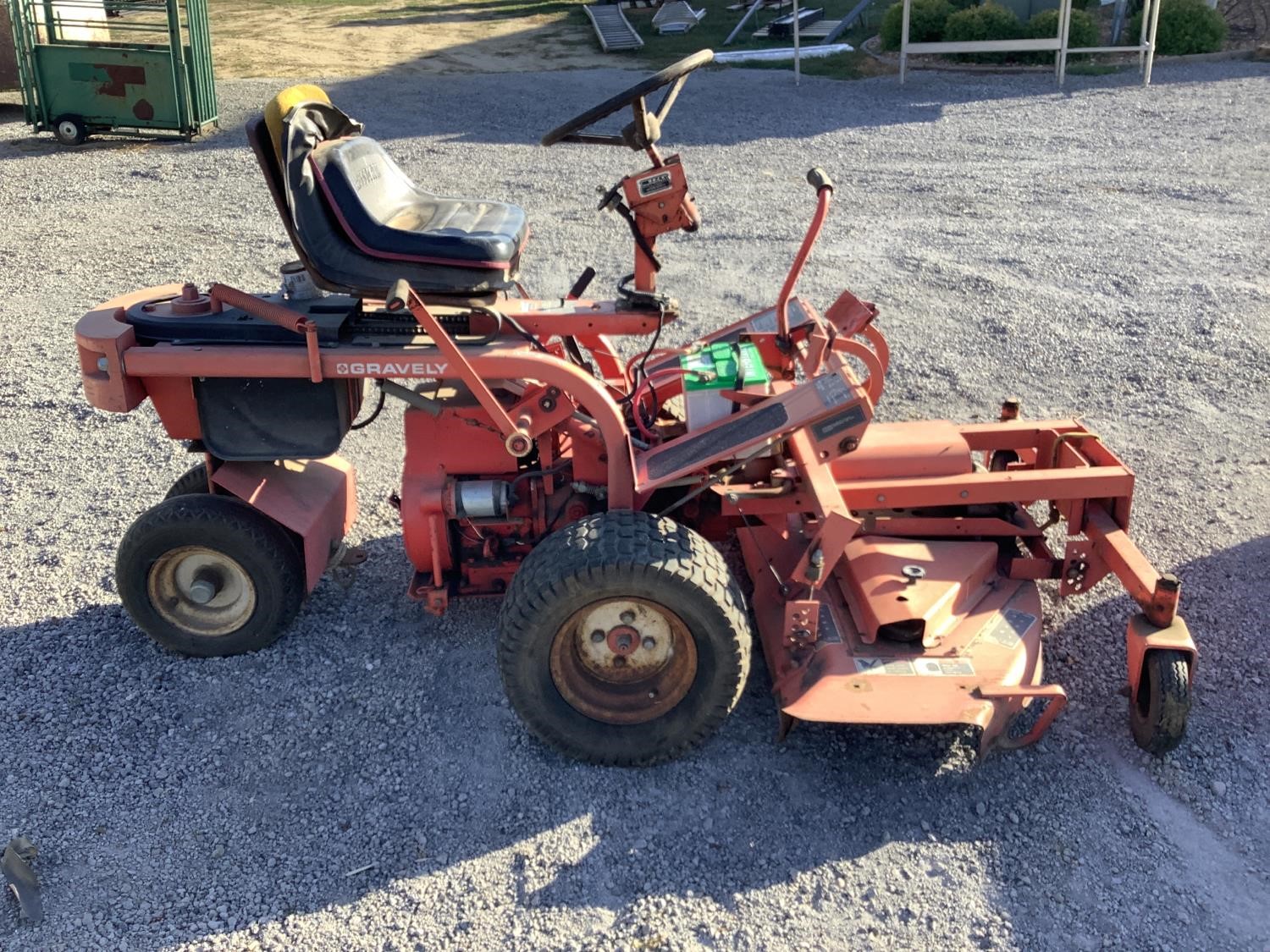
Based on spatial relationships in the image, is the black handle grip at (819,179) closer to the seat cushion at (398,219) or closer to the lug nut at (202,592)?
the seat cushion at (398,219)

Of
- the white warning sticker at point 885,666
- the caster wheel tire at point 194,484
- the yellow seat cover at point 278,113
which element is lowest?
the white warning sticker at point 885,666

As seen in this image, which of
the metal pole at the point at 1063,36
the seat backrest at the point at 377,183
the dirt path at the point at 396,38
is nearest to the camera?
the seat backrest at the point at 377,183

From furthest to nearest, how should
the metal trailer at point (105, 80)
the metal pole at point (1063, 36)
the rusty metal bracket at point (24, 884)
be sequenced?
1. the metal pole at point (1063, 36)
2. the metal trailer at point (105, 80)
3. the rusty metal bracket at point (24, 884)

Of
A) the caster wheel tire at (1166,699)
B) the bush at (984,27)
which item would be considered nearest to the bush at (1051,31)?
the bush at (984,27)

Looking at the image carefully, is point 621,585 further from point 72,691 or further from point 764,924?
point 72,691

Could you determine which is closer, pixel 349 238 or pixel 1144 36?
pixel 349 238

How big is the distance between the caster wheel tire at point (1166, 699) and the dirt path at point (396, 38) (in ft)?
41.6

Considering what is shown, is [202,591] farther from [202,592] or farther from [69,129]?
[69,129]

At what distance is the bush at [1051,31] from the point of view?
13.2 meters

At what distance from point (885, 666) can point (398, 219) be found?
2.10m

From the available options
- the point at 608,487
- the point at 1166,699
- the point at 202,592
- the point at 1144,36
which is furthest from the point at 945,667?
the point at 1144,36

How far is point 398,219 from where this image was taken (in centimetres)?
386

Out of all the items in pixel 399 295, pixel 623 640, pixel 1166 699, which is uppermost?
pixel 399 295

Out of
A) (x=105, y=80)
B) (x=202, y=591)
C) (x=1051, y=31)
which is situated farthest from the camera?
(x=1051, y=31)
